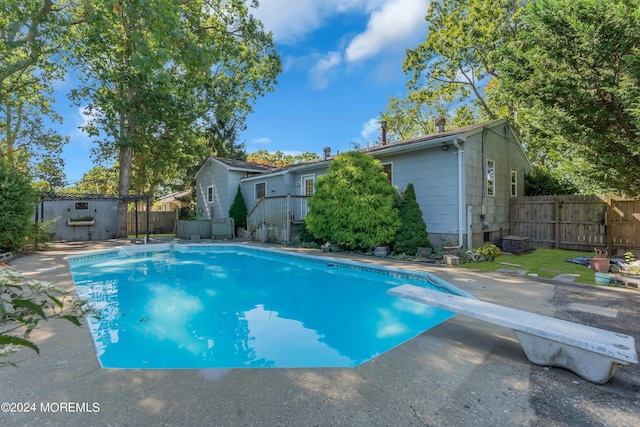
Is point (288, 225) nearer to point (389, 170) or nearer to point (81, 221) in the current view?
point (389, 170)

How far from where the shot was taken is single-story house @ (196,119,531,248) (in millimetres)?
10305

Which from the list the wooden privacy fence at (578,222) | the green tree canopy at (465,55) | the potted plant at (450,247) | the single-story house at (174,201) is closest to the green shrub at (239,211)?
the single-story house at (174,201)

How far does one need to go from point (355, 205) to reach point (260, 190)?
28.2 feet

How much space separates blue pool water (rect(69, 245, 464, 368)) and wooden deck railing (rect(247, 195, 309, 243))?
11.0ft

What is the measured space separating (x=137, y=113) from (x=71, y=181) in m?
14.8

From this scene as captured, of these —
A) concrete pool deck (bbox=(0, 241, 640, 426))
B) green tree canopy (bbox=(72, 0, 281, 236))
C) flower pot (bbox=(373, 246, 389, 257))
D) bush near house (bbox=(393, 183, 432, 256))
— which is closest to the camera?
concrete pool deck (bbox=(0, 241, 640, 426))

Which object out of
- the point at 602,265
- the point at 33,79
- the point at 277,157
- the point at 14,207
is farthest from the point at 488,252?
the point at 277,157

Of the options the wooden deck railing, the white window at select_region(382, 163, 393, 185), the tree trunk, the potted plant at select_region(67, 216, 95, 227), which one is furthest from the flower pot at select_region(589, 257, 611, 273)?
the potted plant at select_region(67, 216, 95, 227)

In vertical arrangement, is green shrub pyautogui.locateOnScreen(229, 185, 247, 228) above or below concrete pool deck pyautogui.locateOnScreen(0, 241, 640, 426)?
above

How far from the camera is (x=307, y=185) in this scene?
1574cm

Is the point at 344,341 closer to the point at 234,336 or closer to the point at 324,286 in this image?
the point at 234,336

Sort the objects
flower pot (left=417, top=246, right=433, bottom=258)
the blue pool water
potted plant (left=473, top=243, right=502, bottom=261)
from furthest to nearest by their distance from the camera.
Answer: flower pot (left=417, top=246, right=433, bottom=258)
potted plant (left=473, top=243, right=502, bottom=261)
the blue pool water

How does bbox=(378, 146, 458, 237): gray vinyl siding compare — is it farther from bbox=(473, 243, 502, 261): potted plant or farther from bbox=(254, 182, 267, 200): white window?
bbox=(254, 182, 267, 200): white window

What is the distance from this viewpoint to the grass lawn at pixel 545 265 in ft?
24.0
